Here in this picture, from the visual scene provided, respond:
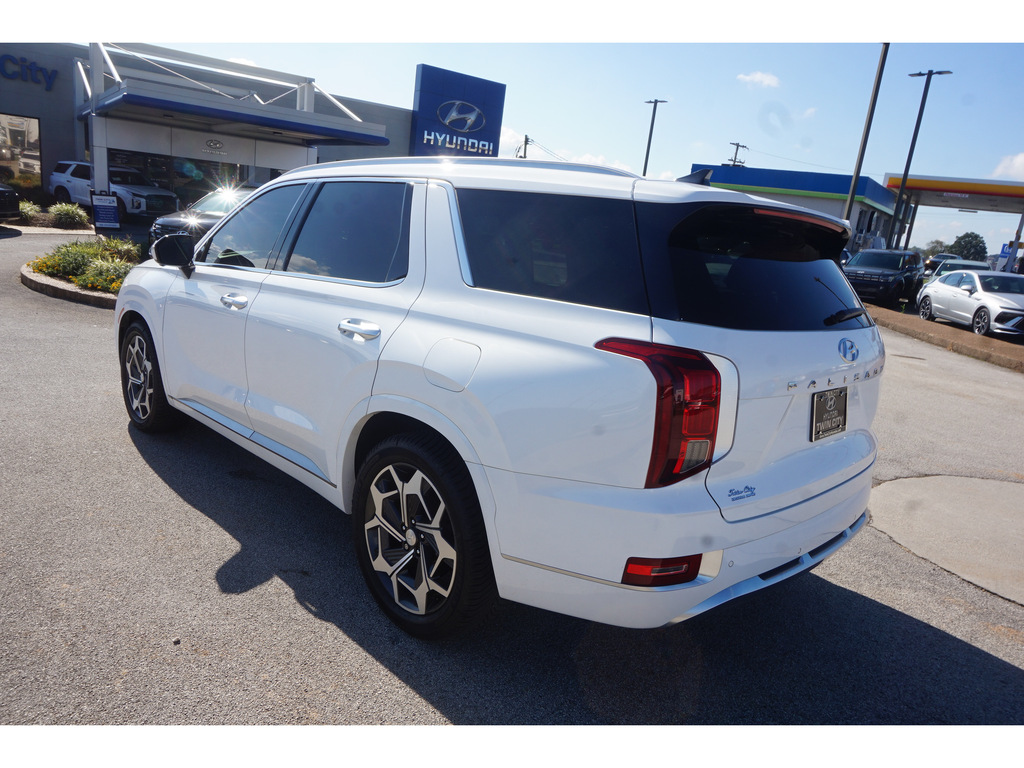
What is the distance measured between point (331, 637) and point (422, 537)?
571 mm

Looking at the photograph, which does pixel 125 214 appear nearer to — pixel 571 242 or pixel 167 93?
pixel 167 93

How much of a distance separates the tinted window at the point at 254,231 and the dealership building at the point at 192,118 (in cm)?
1431

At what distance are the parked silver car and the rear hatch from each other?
15246 millimetres

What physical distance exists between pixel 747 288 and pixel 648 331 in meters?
0.49

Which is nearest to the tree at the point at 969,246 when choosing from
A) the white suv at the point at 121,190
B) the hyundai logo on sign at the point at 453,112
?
the hyundai logo on sign at the point at 453,112

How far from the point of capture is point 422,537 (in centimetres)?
281

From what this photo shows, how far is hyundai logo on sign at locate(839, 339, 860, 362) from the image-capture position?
269 centimetres

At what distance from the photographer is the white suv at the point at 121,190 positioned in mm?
20280

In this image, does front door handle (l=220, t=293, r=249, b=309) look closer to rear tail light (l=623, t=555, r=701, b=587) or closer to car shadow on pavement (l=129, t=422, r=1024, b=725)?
car shadow on pavement (l=129, t=422, r=1024, b=725)

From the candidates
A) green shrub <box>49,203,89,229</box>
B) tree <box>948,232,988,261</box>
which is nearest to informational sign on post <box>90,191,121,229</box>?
green shrub <box>49,203,89,229</box>

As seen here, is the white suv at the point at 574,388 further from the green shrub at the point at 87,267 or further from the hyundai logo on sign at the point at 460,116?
the hyundai logo on sign at the point at 460,116

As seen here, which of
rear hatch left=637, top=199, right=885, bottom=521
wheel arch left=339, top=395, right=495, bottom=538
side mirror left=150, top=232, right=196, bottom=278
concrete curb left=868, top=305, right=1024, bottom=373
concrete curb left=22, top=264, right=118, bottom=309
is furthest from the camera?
concrete curb left=868, top=305, right=1024, bottom=373

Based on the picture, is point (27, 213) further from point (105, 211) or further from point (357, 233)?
point (357, 233)

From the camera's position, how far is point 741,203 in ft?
7.91
